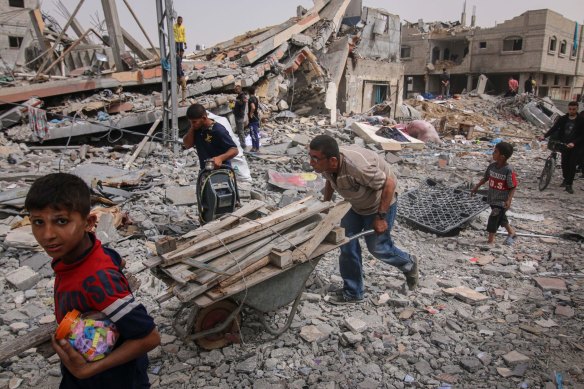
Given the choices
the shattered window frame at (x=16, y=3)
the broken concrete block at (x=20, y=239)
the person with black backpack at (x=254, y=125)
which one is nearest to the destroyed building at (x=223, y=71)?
the person with black backpack at (x=254, y=125)

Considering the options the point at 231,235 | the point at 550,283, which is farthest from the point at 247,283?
the point at 550,283

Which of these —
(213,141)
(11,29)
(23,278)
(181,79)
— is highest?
(11,29)

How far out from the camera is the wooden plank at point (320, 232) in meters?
2.67

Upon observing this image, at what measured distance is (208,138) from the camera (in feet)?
14.0

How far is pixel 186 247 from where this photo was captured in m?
2.64

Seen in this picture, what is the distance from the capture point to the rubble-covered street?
8.98 ft

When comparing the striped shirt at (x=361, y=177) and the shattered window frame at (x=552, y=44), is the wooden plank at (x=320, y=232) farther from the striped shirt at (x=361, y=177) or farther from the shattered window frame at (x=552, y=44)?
the shattered window frame at (x=552, y=44)

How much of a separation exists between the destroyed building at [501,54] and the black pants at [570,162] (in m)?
25.9

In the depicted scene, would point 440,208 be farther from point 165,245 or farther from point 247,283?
point 165,245

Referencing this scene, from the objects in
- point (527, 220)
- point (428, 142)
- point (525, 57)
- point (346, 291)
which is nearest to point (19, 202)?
point (346, 291)

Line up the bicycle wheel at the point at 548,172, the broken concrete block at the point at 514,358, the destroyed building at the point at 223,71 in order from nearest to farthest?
the broken concrete block at the point at 514,358 < the bicycle wheel at the point at 548,172 < the destroyed building at the point at 223,71

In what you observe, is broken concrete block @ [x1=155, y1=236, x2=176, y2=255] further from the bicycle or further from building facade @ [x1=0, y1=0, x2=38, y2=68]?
building facade @ [x1=0, y1=0, x2=38, y2=68]

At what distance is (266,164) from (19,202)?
4809mm

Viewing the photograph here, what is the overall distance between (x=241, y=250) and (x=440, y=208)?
4257 mm
